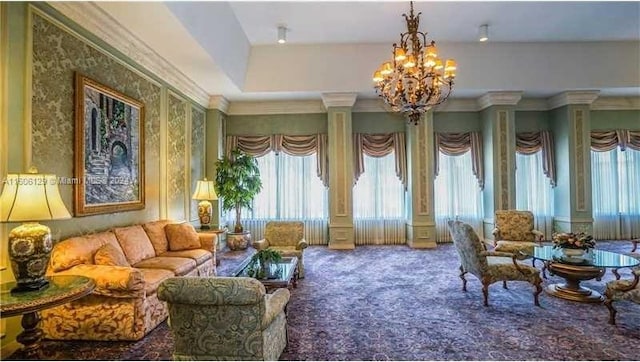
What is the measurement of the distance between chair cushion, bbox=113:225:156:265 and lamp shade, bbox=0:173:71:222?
1386mm

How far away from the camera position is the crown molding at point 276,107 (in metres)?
7.31

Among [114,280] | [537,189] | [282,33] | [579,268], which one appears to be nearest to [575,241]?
[579,268]

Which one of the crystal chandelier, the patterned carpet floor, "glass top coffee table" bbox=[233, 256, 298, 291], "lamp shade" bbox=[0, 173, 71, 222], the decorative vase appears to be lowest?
the patterned carpet floor

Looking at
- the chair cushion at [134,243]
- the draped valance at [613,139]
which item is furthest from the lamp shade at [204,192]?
the draped valance at [613,139]

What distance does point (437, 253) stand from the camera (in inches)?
246

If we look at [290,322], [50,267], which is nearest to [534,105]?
[290,322]

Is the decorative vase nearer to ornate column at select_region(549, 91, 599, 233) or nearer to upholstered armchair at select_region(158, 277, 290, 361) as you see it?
upholstered armchair at select_region(158, 277, 290, 361)

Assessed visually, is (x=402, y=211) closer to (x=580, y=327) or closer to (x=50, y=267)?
(x=580, y=327)

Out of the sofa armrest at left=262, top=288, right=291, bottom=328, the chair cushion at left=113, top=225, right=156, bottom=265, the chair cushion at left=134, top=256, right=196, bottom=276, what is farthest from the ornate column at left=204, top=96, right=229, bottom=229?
the sofa armrest at left=262, top=288, right=291, bottom=328

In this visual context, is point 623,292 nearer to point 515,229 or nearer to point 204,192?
point 515,229

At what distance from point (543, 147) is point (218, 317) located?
305 inches

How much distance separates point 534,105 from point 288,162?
18.5ft

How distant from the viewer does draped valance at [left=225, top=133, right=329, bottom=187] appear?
7.25 meters

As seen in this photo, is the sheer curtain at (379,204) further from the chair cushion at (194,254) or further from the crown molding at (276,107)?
the chair cushion at (194,254)
